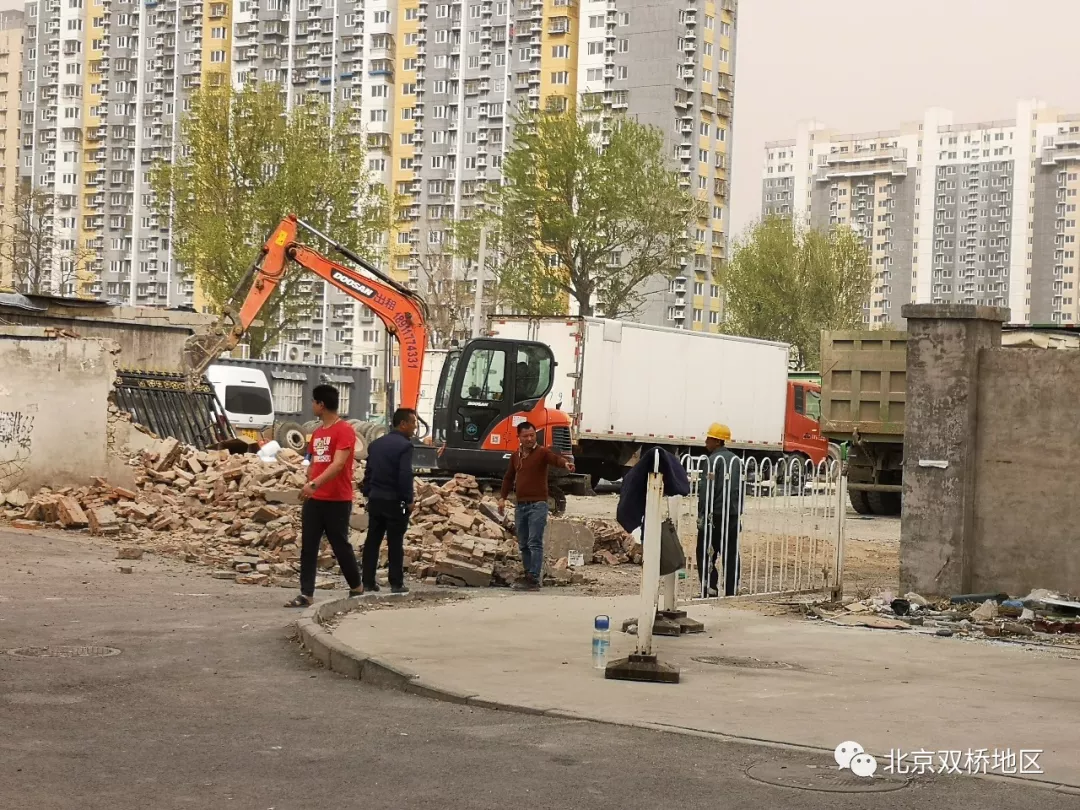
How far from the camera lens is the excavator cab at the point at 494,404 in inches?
1174

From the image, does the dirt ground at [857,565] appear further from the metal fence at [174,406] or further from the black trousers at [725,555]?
the metal fence at [174,406]

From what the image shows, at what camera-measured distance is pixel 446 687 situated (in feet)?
30.4

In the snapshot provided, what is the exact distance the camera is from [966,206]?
169 meters

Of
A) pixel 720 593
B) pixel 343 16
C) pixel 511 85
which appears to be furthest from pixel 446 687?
pixel 343 16

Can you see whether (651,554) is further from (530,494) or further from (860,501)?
(860,501)

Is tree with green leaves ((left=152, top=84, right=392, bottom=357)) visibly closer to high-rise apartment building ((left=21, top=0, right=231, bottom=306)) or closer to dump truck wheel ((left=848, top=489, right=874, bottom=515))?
dump truck wheel ((left=848, top=489, right=874, bottom=515))

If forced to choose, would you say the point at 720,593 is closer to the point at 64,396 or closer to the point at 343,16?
the point at 64,396

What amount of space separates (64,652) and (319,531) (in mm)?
3701

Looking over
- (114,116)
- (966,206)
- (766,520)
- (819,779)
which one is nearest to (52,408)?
(766,520)

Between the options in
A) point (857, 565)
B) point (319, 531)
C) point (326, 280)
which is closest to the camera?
point (319, 531)

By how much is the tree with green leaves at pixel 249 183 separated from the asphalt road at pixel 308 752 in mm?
45260

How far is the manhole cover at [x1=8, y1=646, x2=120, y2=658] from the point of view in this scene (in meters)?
10.5

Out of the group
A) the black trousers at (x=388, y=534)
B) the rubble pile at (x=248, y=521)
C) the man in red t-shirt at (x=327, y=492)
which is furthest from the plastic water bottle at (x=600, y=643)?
the rubble pile at (x=248, y=521)

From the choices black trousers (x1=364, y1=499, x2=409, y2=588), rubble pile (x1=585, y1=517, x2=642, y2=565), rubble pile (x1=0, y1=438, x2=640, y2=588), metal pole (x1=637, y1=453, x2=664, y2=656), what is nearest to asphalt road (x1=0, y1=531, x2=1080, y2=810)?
metal pole (x1=637, y1=453, x2=664, y2=656)
